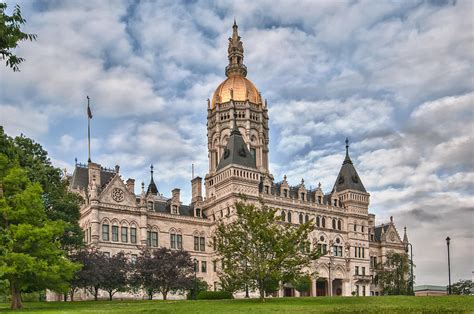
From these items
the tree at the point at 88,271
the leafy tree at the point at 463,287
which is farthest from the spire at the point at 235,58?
the tree at the point at 88,271

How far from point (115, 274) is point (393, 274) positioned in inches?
1975

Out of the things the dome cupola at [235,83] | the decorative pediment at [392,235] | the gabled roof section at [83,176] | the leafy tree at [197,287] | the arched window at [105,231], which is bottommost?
the leafy tree at [197,287]

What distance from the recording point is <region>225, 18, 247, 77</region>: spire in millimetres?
115188

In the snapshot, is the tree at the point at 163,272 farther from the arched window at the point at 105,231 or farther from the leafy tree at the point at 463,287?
the leafy tree at the point at 463,287

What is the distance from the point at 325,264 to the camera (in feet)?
305

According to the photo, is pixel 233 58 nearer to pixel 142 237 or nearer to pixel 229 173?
pixel 229 173

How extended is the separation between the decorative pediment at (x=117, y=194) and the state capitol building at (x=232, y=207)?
0.13m

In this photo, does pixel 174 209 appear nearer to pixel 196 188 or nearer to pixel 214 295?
pixel 196 188

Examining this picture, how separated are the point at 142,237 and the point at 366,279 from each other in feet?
125

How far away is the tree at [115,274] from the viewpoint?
6012 cm

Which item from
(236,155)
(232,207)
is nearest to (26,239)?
(232,207)

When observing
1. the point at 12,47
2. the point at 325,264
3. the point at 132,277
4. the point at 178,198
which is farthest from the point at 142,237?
the point at 12,47

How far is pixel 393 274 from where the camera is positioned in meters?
95.0

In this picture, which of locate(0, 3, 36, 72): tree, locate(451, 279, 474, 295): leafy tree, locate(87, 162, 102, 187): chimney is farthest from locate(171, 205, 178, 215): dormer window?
locate(0, 3, 36, 72): tree
